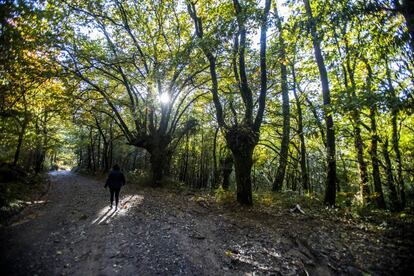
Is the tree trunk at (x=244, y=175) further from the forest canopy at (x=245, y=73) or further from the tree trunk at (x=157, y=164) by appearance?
the tree trunk at (x=157, y=164)

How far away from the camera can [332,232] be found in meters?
6.54

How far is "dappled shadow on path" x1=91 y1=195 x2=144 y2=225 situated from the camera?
7.39m

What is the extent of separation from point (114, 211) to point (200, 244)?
4589 millimetres

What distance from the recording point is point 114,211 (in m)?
8.59

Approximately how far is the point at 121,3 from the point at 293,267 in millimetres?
15634

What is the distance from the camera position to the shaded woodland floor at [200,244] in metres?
4.59

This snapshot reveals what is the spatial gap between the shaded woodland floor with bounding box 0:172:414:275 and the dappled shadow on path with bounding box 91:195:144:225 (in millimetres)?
37

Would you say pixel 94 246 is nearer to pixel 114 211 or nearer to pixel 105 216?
pixel 105 216

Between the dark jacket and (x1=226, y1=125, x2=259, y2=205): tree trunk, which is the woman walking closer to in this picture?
the dark jacket

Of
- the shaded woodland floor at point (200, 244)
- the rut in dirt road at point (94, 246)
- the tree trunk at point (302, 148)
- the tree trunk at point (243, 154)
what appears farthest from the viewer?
the tree trunk at point (302, 148)

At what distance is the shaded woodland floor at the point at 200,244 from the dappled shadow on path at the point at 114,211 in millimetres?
37

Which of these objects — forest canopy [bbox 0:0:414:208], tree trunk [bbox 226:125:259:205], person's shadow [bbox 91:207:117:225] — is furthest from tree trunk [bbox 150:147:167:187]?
tree trunk [bbox 226:125:259:205]

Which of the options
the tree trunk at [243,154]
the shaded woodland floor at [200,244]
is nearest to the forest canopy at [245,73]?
the tree trunk at [243,154]

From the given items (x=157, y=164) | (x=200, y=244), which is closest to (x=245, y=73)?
(x=200, y=244)
